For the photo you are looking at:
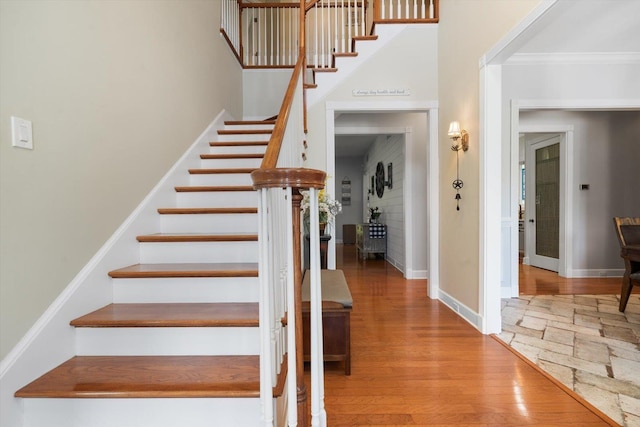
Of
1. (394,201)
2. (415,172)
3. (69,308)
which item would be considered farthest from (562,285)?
(69,308)

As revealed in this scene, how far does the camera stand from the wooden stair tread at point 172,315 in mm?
1561

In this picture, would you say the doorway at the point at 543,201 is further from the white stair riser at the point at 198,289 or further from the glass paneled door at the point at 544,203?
the white stair riser at the point at 198,289

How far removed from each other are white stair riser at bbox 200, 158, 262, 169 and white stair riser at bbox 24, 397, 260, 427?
7.30ft

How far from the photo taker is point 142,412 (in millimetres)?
1309

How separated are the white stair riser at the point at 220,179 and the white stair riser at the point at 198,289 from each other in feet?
4.13

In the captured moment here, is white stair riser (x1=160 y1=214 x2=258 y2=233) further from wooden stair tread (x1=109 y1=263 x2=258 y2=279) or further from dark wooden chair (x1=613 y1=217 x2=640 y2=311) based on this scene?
dark wooden chair (x1=613 y1=217 x2=640 y2=311)

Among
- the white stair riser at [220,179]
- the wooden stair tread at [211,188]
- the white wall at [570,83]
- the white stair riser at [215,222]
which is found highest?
the white wall at [570,83]

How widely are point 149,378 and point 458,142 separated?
10.4 feet

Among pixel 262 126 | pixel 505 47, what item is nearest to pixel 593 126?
pixel 505 47

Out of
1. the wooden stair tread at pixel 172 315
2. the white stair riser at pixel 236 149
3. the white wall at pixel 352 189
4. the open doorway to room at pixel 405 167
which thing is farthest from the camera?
the white wall at pixel 352 189

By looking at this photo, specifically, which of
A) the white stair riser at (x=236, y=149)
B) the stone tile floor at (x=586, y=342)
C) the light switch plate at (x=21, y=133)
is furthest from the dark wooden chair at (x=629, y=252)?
the light switch plate at (x=21, y=133)

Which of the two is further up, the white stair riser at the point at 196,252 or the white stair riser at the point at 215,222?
the white stair riser at the point at 215,222

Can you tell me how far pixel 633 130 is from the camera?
188 inches

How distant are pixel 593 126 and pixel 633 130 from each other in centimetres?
58
